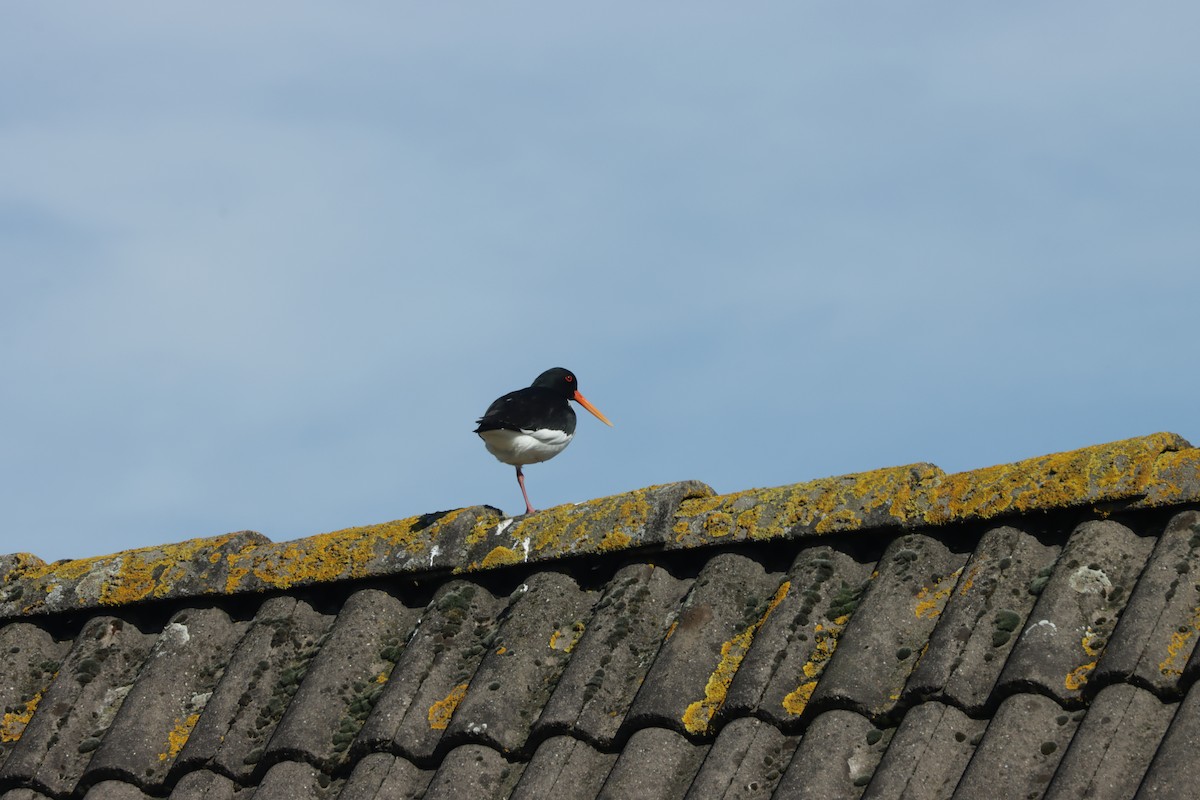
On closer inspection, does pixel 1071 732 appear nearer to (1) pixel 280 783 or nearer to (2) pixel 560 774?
(2) pixel 560 774

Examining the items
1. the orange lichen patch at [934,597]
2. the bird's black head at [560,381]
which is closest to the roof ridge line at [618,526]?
the orange lichen patch at [934,597]

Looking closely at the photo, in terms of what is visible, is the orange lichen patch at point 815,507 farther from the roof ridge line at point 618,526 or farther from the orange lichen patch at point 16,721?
the orange lichen patch at point 16,721

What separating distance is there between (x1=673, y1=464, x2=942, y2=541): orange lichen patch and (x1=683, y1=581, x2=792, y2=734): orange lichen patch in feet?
0.81

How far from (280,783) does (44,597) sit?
69.9 inches

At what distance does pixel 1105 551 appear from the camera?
3.65 metres

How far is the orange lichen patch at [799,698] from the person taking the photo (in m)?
3.53

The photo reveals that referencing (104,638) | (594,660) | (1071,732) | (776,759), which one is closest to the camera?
(1071,732)

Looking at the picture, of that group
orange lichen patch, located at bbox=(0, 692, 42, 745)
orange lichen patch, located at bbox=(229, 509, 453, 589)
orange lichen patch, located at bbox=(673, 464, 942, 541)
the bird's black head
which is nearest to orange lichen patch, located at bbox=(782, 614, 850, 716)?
orange lichen patch, located at bbox=(673, 464, 942, 541)

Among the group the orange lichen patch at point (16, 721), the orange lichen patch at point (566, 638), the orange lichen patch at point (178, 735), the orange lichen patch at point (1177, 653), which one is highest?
the orange lichen patch at point (1177, 653)

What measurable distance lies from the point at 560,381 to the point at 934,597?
633 cm

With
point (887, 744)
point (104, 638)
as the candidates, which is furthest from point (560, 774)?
point (104, 638)

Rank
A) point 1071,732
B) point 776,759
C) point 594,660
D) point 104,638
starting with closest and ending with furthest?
point 1071,732, point 776,759, point 594,660, point 104,638

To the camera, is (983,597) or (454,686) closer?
(983,597)

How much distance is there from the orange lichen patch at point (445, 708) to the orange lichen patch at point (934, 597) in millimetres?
1233
